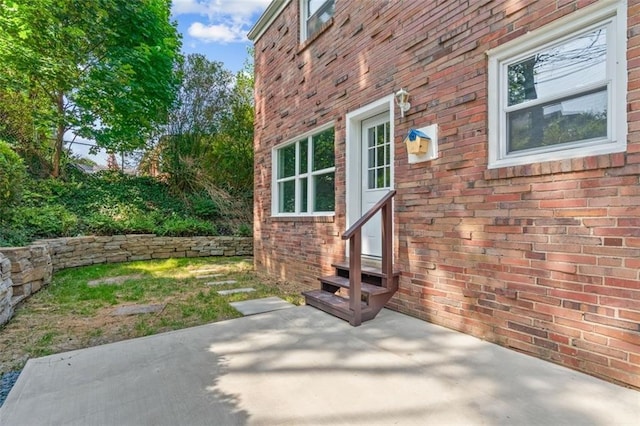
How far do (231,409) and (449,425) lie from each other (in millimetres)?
1250

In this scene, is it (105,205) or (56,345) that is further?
(105,205)

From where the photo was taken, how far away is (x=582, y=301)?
2512mm

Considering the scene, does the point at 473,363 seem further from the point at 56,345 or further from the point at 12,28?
the point at 12,28

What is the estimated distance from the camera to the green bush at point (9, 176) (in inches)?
243

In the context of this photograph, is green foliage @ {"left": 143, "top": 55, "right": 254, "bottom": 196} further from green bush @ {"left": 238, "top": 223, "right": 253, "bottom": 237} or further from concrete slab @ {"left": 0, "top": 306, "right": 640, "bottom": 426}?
concrete slab @ {"left": 0, "top": 306, "right": 640, "bottom": 426}

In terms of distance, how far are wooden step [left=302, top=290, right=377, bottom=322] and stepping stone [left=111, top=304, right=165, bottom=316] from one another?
2015mm

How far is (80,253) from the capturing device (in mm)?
7773

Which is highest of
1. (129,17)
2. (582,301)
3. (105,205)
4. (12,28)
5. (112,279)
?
(129,17)

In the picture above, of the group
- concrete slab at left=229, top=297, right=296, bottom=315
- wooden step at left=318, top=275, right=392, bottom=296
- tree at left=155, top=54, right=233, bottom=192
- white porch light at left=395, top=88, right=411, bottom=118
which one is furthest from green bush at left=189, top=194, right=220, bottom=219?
white porch light at left=395, top=88, right=411, bottom=118

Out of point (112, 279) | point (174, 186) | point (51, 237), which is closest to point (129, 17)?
point (174, 186)

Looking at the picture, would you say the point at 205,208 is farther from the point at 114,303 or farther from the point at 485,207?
the point at 485,207

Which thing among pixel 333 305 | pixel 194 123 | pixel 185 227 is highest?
pixel 194 123

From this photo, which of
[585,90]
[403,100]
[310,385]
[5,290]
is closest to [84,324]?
[5,290]

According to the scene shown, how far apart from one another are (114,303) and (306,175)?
3536 millimetres
